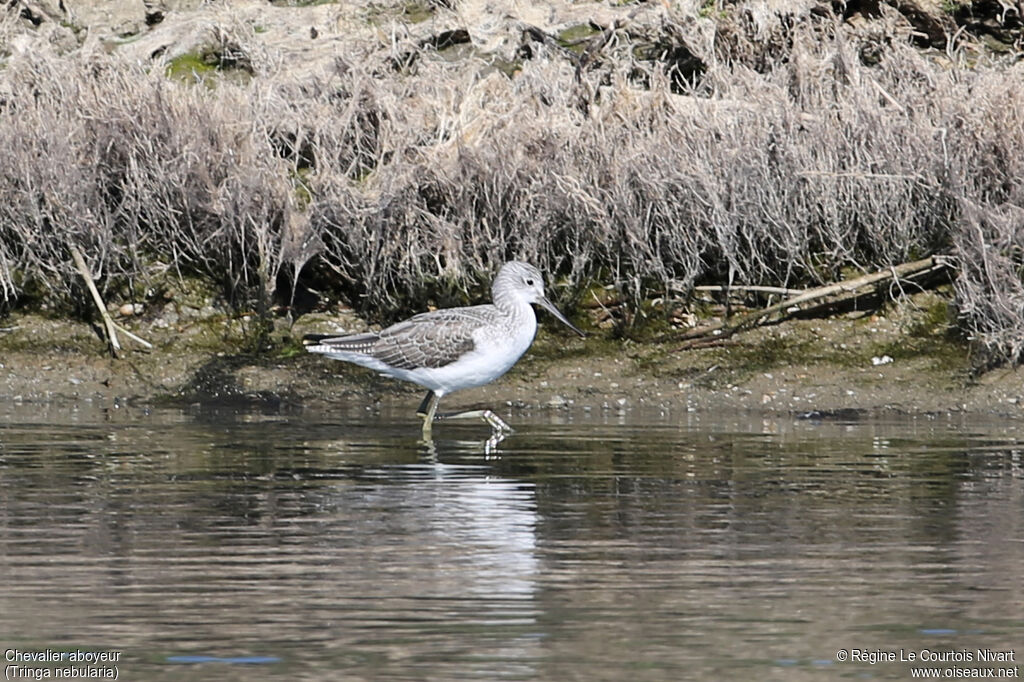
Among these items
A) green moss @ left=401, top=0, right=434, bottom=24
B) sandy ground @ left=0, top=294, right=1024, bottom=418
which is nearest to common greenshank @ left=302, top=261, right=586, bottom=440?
sandy ground @ left=0, top=294, right=1024, bottom=418

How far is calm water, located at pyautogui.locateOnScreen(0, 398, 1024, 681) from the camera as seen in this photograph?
5.84m

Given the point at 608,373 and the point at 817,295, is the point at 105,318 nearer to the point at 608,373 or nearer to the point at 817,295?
the point at 608,373

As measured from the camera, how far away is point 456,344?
12.0 metres

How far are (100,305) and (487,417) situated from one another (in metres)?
3.77

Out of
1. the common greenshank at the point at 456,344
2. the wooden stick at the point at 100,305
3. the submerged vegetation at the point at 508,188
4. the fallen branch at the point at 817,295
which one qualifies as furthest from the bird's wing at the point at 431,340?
the wooden stick at the point at 100,305

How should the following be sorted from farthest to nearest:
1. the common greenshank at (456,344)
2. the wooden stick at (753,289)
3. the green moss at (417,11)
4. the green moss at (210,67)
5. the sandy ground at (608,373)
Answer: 1. the green moss at (417,11)
2. the green moss at (210,67)
3. the wooden stick at (753,289)
4. the sandy ground at (608,373)
5. the common greenshank at (456,344)

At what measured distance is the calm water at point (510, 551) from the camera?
584 cm

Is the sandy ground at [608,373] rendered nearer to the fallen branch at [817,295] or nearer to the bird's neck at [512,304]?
the fallen branch at [817,295]

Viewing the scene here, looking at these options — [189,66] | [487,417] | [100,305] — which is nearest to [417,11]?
[189,66]

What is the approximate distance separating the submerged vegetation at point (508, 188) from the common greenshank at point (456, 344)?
144cm

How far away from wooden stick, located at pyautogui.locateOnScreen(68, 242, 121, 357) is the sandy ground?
122 mm

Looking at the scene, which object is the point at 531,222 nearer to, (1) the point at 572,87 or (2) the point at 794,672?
(1) the point at 572,87

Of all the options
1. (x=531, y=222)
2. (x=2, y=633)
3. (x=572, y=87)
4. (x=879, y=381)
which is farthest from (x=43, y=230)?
(x=2, y=633)

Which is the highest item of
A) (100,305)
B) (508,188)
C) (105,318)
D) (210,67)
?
(210,67)
